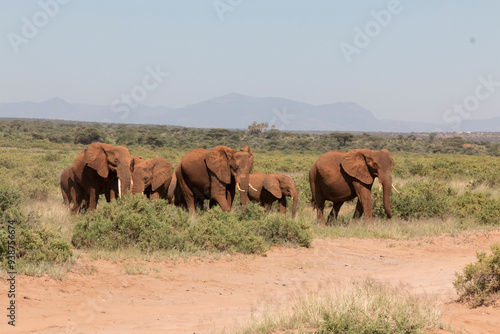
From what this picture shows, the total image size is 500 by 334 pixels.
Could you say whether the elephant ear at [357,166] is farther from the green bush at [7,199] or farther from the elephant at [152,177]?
the green bush at [7,199]

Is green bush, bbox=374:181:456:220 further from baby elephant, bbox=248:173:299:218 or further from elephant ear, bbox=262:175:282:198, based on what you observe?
elephant ear, bbox=262:175:282:198

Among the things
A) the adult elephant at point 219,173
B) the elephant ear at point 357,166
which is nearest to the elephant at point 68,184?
the adult elephant at point 219,173

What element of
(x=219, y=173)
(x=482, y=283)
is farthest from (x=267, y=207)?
(x=482, y=283)

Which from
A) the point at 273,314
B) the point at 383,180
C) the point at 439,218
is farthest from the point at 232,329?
the point at 439,218

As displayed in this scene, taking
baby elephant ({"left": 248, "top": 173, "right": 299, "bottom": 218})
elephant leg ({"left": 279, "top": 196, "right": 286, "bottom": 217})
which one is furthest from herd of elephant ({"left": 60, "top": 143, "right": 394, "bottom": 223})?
elephant leg ({"left": 279, "top": 196, "right": 286, "bottom": 217})

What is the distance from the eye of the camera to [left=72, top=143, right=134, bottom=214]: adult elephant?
12.8m

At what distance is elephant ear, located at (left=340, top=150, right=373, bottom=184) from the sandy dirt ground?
2638 millimetres

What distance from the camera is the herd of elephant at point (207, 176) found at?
1291 cm

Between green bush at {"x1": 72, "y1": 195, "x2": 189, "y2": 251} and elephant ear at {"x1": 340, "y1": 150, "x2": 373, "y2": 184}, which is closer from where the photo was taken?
green bush at {"x1": 72, "y1": 195, "x2": 189, "y2": 251}

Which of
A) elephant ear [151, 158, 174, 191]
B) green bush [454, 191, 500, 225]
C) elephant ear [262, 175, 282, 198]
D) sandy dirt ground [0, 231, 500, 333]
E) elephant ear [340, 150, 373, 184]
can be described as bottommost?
sandy dirt ground [0, 231, 500, 333]

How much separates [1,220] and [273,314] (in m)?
5.89

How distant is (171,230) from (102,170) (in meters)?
3.12

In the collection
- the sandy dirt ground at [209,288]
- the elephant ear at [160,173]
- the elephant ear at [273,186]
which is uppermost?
the elephant ear at [160,173]

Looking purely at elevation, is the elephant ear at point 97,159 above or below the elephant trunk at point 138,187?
above
